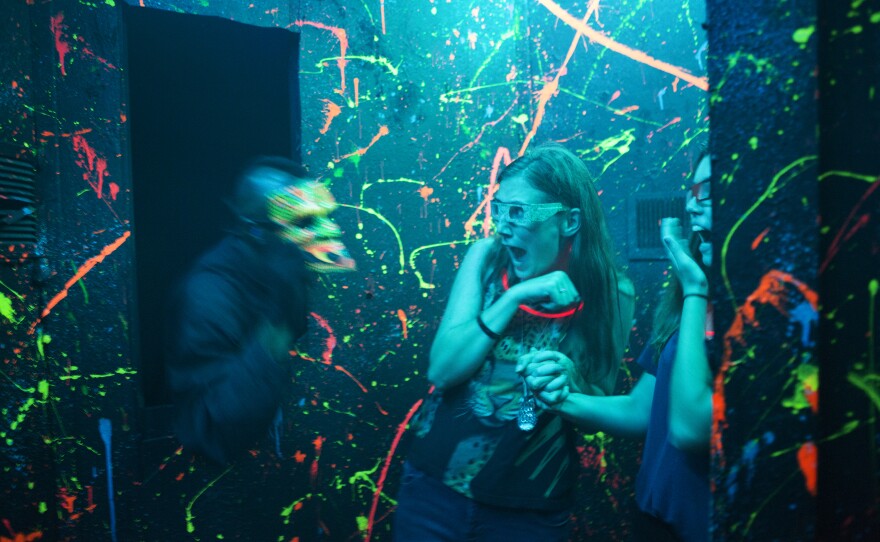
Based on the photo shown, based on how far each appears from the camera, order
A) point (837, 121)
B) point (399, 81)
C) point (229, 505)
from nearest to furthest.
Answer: point (837, 121) < point (229, 505) < point (399, 81)

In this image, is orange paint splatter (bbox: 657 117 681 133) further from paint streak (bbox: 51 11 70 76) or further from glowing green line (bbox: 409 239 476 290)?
paint streak (bbox: 51 11 70 76)

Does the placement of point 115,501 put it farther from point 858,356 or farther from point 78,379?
point 858,356

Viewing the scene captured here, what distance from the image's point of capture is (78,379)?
200cm

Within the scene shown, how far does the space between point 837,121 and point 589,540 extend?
2.16 meters

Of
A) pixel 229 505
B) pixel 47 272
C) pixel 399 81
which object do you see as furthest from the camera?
pixel 399 81

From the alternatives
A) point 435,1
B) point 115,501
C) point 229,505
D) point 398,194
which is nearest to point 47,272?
point 115,501

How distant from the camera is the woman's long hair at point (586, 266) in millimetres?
1940

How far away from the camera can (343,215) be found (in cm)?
243

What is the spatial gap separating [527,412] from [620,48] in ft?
5.77

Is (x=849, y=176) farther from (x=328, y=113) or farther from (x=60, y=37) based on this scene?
(x=60, y=37)

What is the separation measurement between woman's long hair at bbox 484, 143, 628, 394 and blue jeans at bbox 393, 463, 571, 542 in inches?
19.9

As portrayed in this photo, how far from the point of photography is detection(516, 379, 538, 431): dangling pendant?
67.9 inches

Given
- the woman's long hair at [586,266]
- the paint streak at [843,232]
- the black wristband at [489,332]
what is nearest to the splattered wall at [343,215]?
the woman's long hair at [586,266]

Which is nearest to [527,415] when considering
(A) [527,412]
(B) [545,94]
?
(A) [527,412]
